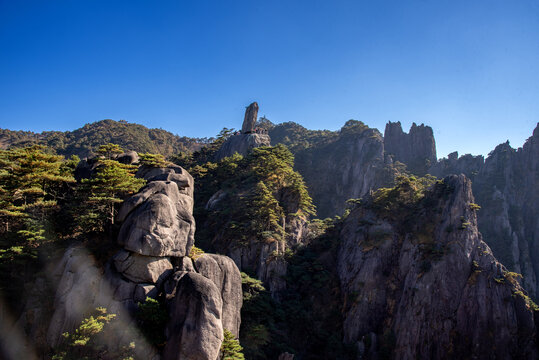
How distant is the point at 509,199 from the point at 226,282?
196 ft

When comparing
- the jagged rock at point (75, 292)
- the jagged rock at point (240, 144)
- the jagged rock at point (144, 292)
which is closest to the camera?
the jagged rock at point (75, 292)

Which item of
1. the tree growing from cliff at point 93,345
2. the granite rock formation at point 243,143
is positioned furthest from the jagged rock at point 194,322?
the granite rock formation at point 243,143

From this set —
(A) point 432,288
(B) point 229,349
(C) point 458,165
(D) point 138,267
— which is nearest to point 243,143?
(A) point 432,288

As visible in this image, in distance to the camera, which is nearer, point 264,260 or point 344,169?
point 264,260

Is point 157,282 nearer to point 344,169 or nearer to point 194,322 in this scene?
point 194,322

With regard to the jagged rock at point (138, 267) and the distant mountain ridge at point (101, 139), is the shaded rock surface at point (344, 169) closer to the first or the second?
the distant mountain ridge at point (101, 139)

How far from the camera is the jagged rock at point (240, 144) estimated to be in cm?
4559

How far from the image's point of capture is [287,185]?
31.9 metres

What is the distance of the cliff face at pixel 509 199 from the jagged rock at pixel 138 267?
5288 centimetres

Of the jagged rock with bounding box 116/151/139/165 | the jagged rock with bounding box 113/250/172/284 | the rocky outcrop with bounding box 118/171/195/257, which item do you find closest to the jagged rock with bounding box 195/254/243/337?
the rocky outcrop with bounding box 118/171/195/257

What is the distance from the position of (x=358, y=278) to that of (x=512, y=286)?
1132 centimetres

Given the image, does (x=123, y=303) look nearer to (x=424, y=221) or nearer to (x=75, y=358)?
(x=75, y=358)

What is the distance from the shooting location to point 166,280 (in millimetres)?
15648

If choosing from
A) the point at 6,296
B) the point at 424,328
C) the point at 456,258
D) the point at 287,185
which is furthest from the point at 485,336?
the point at 6,296
